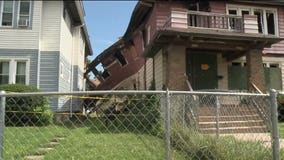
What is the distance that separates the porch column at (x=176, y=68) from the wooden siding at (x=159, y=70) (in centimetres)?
206

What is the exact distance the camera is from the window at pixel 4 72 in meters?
16.3

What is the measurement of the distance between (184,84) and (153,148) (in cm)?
722

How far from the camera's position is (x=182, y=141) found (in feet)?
20.9

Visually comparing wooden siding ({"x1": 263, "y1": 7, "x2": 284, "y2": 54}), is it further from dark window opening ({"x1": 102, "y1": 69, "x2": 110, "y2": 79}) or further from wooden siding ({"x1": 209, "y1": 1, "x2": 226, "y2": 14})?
dark window opening ({"x1": 102, "y1": 69, "x2": 110, "y2": 79})

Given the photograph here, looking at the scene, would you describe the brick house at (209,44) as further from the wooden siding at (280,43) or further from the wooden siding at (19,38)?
the wooden siding at (19,38)

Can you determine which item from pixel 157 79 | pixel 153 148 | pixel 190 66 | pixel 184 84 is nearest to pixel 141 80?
pixel 157 79

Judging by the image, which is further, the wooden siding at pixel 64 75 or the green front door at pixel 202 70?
the wooden siding at pixel 64 75

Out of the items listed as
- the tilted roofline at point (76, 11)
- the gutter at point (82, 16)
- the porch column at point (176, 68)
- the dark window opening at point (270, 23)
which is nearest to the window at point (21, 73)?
the tilted roofline at point (76, 11)

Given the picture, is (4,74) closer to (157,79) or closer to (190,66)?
(157,79)

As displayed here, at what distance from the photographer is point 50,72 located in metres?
16.9

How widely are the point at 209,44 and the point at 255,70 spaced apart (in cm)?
244

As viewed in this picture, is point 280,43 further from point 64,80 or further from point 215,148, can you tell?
point 215,148

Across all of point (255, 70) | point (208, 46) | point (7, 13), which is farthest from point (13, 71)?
point (255, 70)

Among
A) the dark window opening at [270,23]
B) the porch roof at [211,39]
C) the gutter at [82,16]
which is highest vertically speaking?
the gutter at [82,16]
